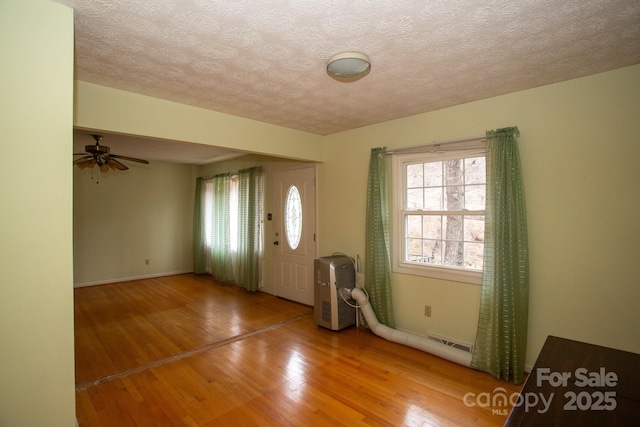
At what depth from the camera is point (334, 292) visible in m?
3.59

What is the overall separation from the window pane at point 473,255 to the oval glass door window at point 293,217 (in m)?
2.44

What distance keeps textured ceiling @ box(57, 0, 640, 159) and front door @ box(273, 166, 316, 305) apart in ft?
6.50

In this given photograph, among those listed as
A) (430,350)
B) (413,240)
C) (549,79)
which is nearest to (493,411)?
(430,350)

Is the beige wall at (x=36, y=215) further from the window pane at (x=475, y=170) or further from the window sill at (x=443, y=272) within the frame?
the window pane at (x=475, y=170)

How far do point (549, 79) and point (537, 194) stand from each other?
92 cm

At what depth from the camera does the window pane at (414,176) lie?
3377 mm

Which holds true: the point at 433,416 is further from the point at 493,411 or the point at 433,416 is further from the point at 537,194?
the point at 537,194

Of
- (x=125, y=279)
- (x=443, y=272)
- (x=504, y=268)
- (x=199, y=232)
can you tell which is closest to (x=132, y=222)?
(x=125, y=279)

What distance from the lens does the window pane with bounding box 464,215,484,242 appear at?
296cm

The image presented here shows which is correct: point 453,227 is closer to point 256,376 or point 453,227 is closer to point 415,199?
point 415,199

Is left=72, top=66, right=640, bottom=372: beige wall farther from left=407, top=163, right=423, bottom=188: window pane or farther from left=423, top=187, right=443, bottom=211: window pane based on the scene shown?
left=423, top=187, right=443, bottom=211: window pane

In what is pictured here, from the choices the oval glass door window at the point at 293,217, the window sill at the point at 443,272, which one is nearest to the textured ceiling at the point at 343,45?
the window sill at the point at 443,272

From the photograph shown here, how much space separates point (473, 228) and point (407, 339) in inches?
52.3

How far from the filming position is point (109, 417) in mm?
2139
